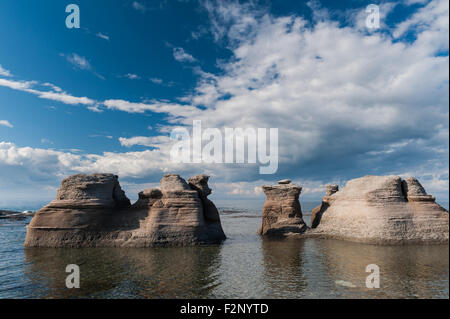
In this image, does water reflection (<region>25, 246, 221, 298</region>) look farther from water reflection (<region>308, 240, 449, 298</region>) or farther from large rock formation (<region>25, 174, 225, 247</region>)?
water reflection (<region>308, 240, 449, 298</region>)

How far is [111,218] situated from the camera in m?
26.1

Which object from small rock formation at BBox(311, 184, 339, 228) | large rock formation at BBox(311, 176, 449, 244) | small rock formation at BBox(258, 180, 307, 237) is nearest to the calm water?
large rock formation at BBox(311, 176, 449, 244)

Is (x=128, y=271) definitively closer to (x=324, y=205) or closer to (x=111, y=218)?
(x=111, y=218)

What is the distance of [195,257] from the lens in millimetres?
21047

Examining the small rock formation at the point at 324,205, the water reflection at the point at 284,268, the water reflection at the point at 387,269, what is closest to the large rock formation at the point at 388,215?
the water reflection at the point at 387,269

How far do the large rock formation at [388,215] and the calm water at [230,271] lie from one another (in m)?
1.68

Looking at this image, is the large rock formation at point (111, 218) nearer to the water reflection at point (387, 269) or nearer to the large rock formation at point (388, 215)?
the water reflection at point (387, 269)

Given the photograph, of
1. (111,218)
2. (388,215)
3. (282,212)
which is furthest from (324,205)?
(111,218)

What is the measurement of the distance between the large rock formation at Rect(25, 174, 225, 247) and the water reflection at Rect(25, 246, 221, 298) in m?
1.24

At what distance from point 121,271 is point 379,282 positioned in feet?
50.6

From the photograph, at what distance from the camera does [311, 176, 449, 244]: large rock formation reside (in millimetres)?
24922

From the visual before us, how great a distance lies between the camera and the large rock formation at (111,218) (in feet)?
80.7
